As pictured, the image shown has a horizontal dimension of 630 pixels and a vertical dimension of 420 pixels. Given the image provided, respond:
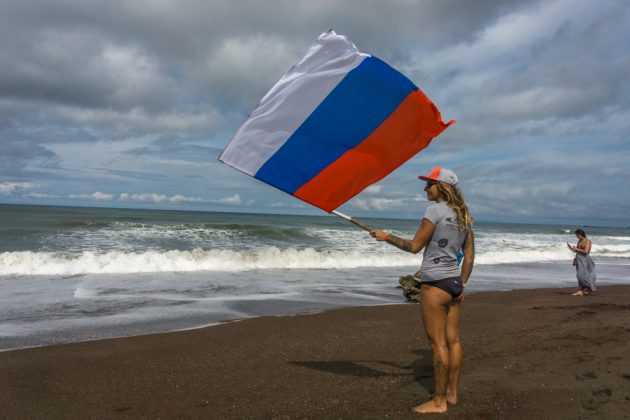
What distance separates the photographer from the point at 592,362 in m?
4.96

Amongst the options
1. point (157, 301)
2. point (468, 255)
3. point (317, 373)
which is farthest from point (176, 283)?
point (468, 255)

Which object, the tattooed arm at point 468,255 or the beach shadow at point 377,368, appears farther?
the beach shadow at point 377,368

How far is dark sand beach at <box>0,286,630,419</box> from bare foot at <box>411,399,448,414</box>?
98mm

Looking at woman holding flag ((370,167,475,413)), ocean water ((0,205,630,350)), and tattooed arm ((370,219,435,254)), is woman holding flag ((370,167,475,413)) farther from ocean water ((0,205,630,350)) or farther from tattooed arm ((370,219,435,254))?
ocean water ((0,205,630,350))

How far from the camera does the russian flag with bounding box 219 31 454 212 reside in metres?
4.42

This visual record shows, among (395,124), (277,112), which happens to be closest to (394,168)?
(395,124)

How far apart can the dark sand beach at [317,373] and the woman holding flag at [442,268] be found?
0.31m

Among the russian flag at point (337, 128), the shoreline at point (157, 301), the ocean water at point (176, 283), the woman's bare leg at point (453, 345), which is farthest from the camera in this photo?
the ocean water at point (176, 283)

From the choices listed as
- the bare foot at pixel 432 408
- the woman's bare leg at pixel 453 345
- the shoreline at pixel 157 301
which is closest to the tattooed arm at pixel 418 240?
the woman's bare leg at pixel 453 345

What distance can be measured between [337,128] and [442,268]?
1.72m

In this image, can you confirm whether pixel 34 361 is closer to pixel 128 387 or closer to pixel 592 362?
pixel 128 387

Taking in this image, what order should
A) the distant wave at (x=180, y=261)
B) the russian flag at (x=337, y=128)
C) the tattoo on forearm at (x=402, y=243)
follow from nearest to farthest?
the tattoo on forearm at (x=402, y=243)
the russian flag at (x=337, y=128)
the distant wave at (x=180, y=261)

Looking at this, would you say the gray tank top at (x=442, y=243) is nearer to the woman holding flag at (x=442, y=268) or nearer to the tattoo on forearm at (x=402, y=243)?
the woman holding flag at (x=442, y=268)

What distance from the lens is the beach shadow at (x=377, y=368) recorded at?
469cm
